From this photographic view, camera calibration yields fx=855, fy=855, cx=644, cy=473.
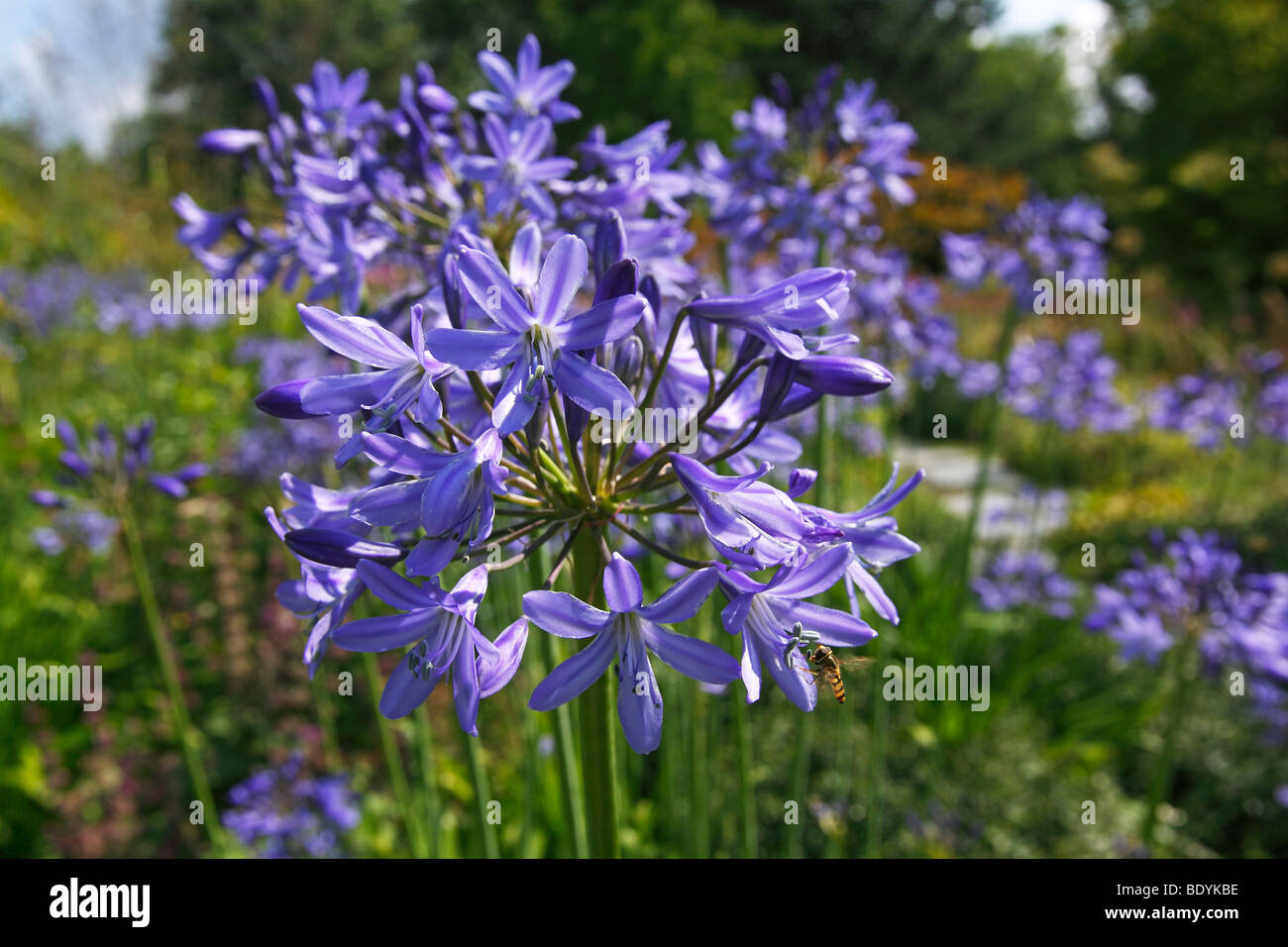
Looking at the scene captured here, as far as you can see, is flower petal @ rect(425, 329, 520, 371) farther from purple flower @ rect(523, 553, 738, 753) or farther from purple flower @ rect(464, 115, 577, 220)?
purple flower @ rect(464, 115, 577, 220)

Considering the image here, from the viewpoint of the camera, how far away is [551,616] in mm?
1303

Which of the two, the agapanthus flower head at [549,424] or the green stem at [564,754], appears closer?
the agapanthus flower head at [549,424]

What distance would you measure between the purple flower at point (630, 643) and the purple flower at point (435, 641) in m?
0.08

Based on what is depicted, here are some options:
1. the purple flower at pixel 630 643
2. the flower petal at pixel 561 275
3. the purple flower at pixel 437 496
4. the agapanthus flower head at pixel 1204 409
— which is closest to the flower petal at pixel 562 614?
the purple flower at pixel 630 643

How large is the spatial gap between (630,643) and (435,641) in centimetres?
33

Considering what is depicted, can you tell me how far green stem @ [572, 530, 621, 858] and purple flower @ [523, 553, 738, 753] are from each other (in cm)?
20

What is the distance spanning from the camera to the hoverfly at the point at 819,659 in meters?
1.41

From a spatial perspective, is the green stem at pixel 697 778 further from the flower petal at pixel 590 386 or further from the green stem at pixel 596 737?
the flower petal at pixel 590 386

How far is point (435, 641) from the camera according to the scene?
1418mm
